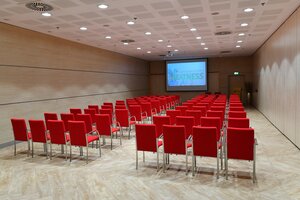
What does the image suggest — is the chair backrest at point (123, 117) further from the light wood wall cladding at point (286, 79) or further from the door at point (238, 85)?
the door at point (238, 85)

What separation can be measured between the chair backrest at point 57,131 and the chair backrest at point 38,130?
0.65 feet

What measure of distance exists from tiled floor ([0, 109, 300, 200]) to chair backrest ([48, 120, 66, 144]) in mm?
493

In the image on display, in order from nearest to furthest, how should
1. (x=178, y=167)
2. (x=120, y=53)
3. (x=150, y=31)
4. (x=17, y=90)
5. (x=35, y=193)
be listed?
(x=35, y=193) < (x=178, y=167) < (x=17, y=90) < (x=150, y=31) < (x=120, y=53)

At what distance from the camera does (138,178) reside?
455cm

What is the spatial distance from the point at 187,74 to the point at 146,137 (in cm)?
1583

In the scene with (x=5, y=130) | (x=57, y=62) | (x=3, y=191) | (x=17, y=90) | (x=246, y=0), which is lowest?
(x=3, y=191)

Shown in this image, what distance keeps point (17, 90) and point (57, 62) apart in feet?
8.21

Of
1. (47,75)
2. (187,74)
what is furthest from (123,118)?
(187,74)

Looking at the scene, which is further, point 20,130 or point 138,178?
point 20,130

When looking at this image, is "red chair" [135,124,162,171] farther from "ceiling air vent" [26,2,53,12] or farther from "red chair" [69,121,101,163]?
"ceiling air vent" [26,2,53,12]

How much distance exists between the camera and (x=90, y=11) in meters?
6.81

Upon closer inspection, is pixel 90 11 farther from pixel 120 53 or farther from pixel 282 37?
pixel 120 53

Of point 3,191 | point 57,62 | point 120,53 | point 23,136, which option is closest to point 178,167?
point 3,191

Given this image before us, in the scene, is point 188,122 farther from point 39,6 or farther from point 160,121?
point 39,6
